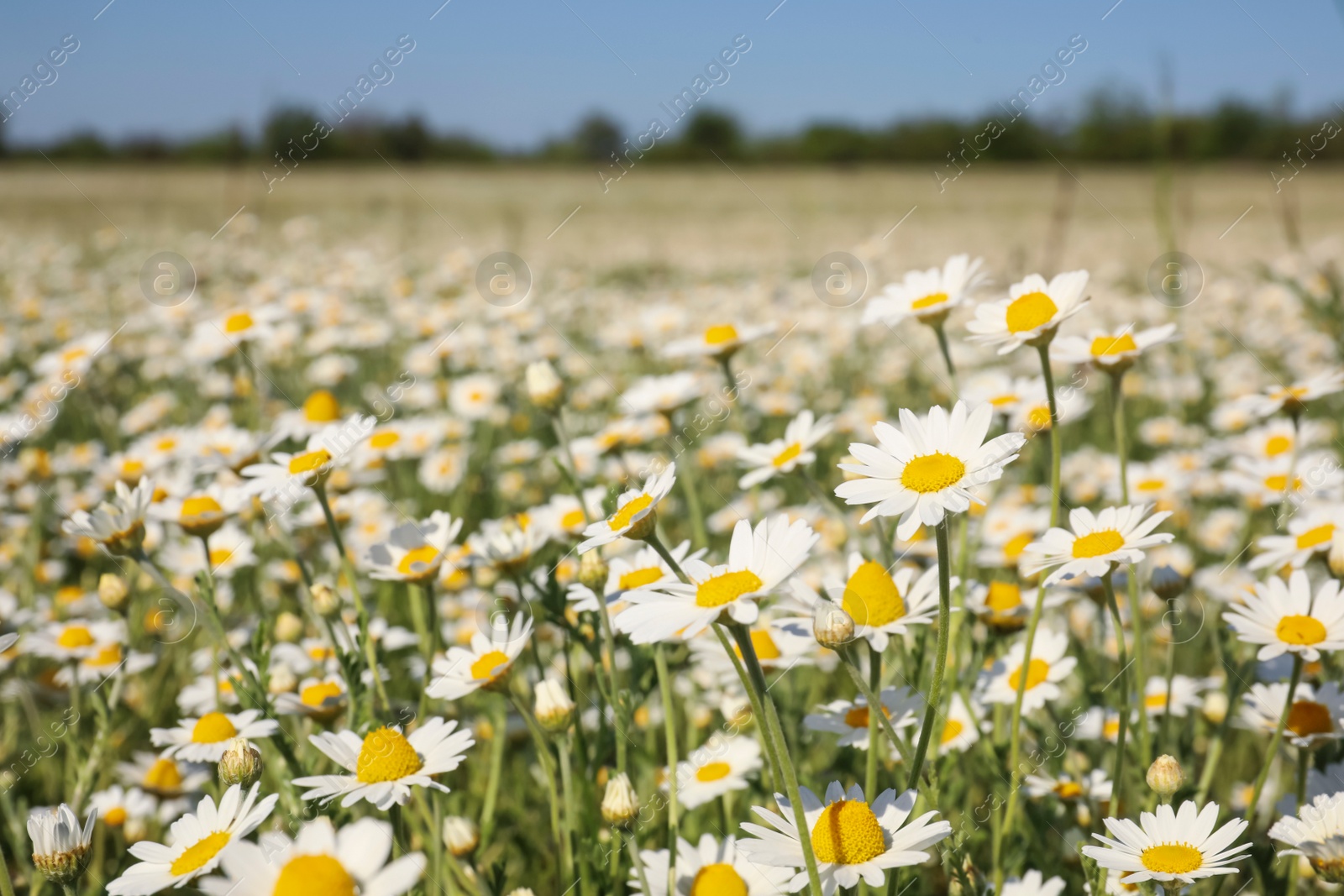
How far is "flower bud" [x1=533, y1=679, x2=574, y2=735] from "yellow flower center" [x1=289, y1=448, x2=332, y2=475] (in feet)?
1.51

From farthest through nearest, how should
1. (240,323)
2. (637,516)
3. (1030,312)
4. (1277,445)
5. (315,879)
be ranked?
(240,323), (1277,445), (1030,312), (637,516), (315,879)

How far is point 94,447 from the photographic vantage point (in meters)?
3.02

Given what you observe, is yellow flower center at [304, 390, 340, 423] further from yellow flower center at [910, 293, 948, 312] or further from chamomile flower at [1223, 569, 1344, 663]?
chamomile flower at [1223, 569, 1344, 663]

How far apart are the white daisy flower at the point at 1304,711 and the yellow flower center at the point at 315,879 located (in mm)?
991

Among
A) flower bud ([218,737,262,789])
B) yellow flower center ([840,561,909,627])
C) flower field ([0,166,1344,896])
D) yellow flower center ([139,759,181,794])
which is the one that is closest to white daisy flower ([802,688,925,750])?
flower field ([0,166,1344,896])

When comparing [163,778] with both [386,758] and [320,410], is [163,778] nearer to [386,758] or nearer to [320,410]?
[320,410]

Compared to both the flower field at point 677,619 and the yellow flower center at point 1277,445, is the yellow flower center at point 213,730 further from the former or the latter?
the yellow flower center at point 1277,445

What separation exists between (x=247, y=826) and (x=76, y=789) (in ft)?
2.02

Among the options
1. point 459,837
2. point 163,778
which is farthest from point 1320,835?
point 163,778

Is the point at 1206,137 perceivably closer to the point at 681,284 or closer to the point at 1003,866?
the point at 681,284

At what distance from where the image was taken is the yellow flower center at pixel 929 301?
128 cm

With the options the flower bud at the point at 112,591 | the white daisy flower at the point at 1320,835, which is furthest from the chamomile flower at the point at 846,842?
the flower bud at the point at 112,591

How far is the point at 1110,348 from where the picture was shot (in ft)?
3.88

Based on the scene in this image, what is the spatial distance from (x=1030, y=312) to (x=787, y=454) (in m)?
0.43
